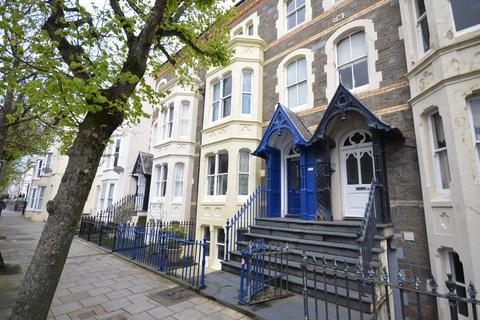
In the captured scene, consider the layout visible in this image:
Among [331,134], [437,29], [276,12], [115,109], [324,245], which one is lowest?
[324,245]

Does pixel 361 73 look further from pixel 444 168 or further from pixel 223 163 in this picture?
pixel 223 163

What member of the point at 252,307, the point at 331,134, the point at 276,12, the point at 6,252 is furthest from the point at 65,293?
the point at 276,12

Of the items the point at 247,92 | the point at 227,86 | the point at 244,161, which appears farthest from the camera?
the point at 227,86

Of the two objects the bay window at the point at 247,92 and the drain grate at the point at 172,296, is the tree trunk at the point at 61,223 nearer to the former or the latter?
the drain grate at the point at 172,296

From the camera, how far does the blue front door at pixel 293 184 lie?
880 centimetres

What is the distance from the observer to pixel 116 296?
18.5ft

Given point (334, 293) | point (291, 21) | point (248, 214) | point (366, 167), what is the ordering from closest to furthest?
point (334, 293) < point (366, 167) < point (248, 214) < point (291, 21)

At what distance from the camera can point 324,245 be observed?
19.4ft

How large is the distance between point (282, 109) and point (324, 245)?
464cm

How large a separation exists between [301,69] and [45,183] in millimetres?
28302

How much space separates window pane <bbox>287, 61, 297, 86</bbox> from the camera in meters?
→ 9.88

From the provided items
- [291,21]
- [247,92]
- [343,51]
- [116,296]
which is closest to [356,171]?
[343,51]

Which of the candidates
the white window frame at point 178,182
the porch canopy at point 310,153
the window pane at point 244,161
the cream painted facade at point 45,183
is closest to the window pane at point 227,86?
the window pane at point 244,161

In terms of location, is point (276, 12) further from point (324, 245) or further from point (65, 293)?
point (65, 293)
